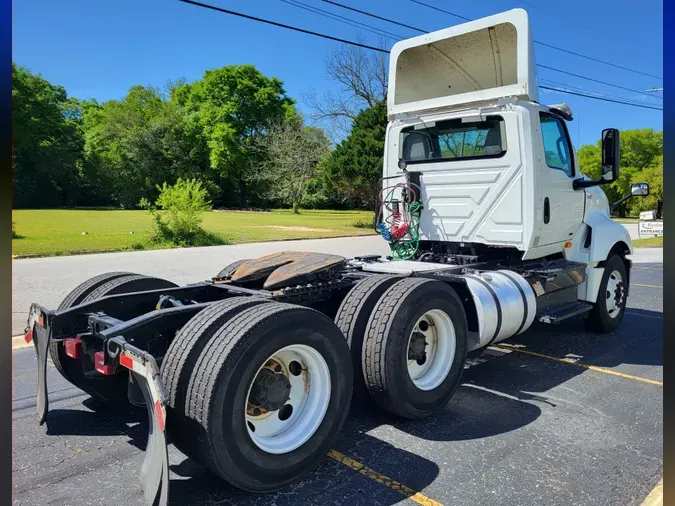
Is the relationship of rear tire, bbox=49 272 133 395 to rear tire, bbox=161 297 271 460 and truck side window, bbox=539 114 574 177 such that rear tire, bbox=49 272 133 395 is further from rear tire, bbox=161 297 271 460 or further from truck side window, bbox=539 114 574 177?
truck side window, bbox=539 114 574 177

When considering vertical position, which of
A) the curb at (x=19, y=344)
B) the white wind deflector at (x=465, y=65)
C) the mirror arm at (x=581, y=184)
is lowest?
the curb at (x=19, y=344)

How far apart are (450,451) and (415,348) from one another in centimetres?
82

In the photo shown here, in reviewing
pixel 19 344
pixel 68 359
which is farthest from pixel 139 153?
pixel 68 359

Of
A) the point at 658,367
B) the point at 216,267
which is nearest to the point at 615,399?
the point at 658,367

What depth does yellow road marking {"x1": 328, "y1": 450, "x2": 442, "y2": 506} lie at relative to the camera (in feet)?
10.1

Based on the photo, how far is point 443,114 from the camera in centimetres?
628

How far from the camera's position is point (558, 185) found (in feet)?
20.1

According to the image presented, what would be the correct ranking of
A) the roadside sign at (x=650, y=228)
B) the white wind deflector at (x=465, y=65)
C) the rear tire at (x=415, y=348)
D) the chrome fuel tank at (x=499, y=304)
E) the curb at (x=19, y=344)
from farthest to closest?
the roadside sign at (x=650, y=228), the curb at (x=19, y=344), the white wind deflector at (x=465, y=65), the chrome fuel tank at (x=499, y=304), the rear tire at (x=415, y=348)

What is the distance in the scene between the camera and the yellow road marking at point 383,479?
3078 millimetres

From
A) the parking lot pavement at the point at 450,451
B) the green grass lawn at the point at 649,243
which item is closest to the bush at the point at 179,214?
the parking lot pavement at the point at 450,451

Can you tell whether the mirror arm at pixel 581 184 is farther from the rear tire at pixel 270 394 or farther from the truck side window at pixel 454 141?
the rear tire at pixel 270 394

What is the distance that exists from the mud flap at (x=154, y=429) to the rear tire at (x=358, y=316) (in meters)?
1.58

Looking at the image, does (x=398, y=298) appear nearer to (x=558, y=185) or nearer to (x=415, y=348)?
(x=415, y=348)

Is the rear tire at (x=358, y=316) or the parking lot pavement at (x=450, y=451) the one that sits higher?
the rear tire at (x=358, y=316)
